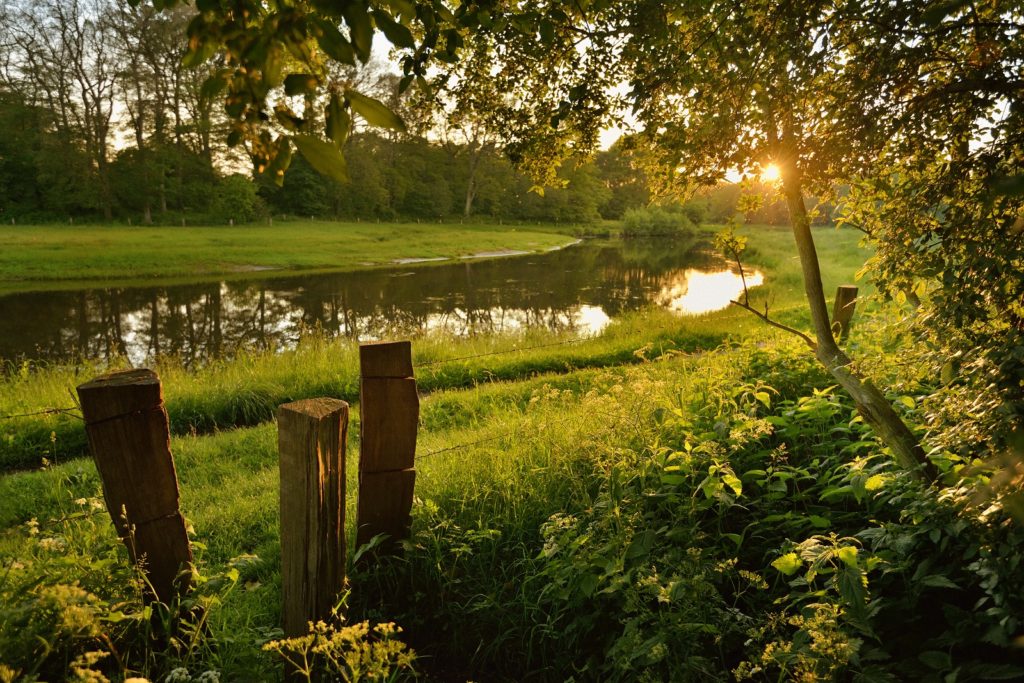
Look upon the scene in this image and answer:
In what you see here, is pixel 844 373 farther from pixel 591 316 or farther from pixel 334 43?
pixel 591 316

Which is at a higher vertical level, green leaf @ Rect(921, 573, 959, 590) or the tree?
the tree

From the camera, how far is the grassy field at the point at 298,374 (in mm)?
6703

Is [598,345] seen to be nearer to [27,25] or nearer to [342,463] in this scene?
[342,463]

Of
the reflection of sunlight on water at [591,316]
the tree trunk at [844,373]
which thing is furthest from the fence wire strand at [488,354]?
the tree trunk at [844,373]

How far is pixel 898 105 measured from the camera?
7.89 feet

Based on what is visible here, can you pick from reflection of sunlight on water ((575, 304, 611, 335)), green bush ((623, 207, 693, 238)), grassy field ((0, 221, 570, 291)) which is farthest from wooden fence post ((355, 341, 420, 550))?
green bush ((623, 207, 693, 238))

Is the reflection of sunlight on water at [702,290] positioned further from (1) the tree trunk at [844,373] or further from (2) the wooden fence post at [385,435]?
(2) the wooden fence post at [385,435]

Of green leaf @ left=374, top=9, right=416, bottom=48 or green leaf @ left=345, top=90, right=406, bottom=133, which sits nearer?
green leaf @ left=345, top=90, right=406, bottom=133

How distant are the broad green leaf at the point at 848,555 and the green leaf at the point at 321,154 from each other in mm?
2135

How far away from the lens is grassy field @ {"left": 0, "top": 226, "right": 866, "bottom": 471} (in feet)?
22.0

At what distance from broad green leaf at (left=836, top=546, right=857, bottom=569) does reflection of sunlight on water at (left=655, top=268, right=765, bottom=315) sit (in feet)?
58.2

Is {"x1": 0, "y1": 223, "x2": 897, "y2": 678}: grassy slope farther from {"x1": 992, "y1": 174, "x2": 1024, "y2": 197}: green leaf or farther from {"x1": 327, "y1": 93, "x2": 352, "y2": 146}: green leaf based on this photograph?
{"x1": 992, "y1": 174, "x2": 1024, "y2": 197}: green leaf

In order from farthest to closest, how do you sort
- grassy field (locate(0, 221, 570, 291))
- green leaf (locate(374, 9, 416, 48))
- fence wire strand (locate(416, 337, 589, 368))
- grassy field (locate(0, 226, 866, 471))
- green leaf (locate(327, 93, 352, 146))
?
grassy field (locate(0, 221, 570, 291))
fence wire strand (locate(416, 337, 589, 368))
grassy field (locate(0, 226, 866, 471))
green leaf (locate(374, 9, 416, 48))
green leaf (locate(327, 93, 352, 146))

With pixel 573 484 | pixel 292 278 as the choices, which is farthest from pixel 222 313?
pixel 573 484
